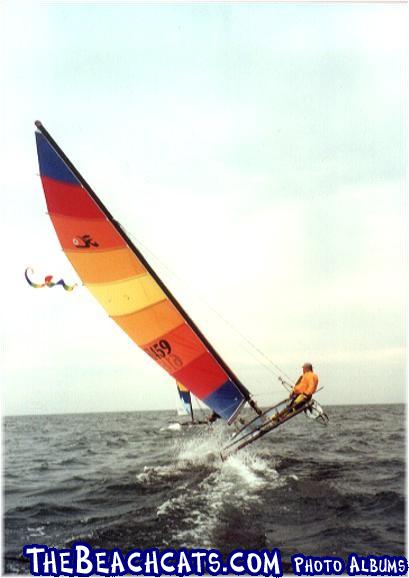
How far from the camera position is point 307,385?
9.23m

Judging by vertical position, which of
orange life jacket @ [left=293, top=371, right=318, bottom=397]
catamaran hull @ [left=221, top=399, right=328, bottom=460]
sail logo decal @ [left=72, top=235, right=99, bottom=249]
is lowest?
catamaran hull @ [left=221, top=399, right=328, bottom=460]

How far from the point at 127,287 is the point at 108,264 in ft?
1.90

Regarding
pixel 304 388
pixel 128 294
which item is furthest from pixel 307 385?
pixel 128 294

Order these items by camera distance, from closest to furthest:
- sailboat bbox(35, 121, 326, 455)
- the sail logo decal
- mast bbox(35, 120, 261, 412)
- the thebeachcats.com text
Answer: the thebeachcats.com text → mast bbox(35, 120, 261, 412) → sailboat bbox(35, 121, 326, 455) → the sail logo decal

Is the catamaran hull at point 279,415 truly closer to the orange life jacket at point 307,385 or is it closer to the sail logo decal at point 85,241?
the orange life jacket at point 307,385

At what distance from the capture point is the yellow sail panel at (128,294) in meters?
9.29

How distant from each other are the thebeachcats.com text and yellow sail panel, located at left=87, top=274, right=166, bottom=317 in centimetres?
440

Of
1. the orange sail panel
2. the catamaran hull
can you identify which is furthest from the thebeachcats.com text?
the orange sail panel

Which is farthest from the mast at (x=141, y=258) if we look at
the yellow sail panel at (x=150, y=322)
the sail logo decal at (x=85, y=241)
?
the sail logo decal at (x=85, y=241)

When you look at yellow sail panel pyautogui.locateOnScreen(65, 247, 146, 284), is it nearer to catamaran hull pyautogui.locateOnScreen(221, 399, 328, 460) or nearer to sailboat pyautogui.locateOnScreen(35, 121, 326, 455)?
Result: sailboat pyautogui.locateOnScreen(35, 121, 326, 455)

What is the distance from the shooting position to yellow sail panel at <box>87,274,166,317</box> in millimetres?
9289

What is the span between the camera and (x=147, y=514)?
8469 millimetres

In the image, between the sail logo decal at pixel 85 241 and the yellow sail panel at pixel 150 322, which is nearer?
the sail logo decal at pixel 85 241

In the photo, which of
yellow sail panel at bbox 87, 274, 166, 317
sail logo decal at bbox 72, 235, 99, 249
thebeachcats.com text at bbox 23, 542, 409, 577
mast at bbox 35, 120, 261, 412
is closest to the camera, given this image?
thebeachcats.com text at bbox 23, 542, 409, 577
